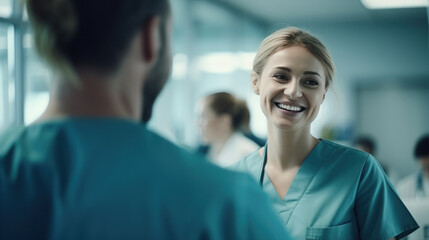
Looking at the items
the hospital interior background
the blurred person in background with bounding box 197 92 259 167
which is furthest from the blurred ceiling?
the blurred person in background with bounding box 197 92 259 167

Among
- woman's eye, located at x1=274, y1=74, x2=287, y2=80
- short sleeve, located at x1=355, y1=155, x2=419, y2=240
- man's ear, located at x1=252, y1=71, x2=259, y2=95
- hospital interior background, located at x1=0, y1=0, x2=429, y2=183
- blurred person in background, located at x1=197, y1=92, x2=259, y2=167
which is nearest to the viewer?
short sleeve, located at x1=355, y1=155, x2=419, y2=240

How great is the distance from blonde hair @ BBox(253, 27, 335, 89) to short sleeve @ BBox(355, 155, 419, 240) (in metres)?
0.24

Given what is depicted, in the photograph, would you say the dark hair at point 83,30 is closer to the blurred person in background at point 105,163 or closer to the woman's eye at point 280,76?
the blurred person in background at point 105,163

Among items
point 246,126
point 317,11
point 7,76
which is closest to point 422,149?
point 246,126

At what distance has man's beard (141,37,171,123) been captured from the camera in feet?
2.01

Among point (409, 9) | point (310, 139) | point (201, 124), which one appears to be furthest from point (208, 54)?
point (310, 139)

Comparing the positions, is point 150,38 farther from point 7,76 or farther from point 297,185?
point 7,76

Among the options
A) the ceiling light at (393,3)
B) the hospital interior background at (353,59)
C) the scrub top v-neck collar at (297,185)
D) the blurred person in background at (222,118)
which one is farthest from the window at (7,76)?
the ceiling light at (393,3)

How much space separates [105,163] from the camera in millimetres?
553

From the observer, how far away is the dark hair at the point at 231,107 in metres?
3.03

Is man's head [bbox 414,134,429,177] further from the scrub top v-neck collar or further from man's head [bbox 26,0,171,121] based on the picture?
man's head [bbox 26,0,171,121]

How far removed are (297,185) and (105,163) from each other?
0.75m

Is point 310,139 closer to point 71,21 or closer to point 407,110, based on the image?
point 71,21

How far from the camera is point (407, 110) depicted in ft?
23.4
